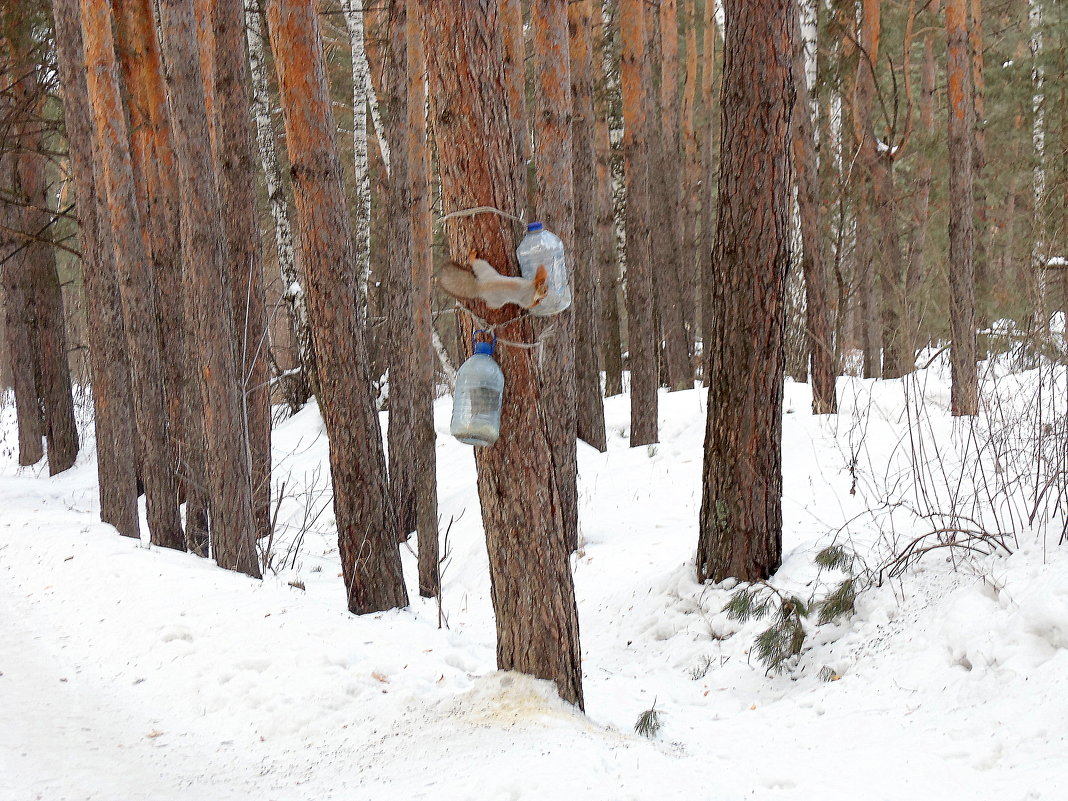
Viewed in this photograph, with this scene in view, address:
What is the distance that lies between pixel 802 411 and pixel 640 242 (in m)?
2.51

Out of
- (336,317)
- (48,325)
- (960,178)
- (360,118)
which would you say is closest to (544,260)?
(336,317)

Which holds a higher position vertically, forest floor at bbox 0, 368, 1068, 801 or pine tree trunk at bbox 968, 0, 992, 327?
pine tree trunk at bbox 968, 0, 992, 327

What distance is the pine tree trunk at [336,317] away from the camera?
572 centimetres

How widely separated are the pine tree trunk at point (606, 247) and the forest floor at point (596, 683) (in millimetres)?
5200

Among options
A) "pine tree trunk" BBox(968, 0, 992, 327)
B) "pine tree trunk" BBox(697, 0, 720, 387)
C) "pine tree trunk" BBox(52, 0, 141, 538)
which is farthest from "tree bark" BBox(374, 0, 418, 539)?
"pine tree trunk" BBox(968, 0, 992, 327)

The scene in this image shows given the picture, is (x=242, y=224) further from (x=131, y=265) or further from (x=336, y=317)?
(x=336, y=317)

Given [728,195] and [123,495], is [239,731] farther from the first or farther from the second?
[123,495]

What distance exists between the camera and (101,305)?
8.77 m

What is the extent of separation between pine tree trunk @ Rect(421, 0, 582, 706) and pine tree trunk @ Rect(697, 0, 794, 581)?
2090mm

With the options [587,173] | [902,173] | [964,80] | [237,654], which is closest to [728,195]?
[237,654]

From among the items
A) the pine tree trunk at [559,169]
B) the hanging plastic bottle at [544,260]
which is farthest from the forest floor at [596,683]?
the hanging plastic bottle at [544,260]

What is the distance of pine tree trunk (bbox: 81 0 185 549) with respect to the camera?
8.20 metres

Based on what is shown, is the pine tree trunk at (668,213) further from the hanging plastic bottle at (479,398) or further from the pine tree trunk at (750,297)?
the hanging plastic bottle at (479,398)

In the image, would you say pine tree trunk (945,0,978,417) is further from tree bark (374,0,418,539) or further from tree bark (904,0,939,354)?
tree bark (374,0,418,539)
